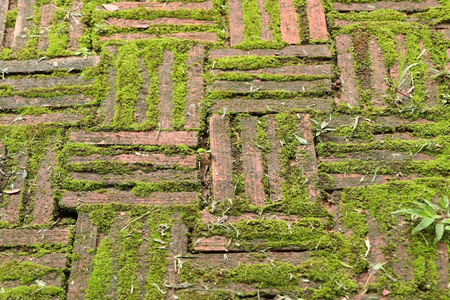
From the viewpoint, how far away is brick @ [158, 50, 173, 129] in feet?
9.44

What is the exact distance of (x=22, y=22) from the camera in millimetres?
3287

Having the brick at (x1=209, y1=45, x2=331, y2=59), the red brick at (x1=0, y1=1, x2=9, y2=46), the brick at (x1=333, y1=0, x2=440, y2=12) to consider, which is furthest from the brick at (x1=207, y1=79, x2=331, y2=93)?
the red brick at (x1=0, y1=1, x2=9, y2=46)

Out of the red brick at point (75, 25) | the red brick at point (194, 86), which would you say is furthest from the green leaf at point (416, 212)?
the red brick at point (75, 25)

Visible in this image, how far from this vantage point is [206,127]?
9.39 ft

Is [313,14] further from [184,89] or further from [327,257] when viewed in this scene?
[327,257]

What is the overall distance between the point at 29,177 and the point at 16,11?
4.53 feet

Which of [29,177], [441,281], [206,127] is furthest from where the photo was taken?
[206,127]

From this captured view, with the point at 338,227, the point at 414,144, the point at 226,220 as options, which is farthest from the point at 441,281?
the point at 226,220

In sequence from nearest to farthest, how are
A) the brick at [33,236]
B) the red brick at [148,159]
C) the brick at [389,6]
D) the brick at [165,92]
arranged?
the brick at [33,236], the red brick at [148,159], the brick at [165,92], the brick at [389,6]

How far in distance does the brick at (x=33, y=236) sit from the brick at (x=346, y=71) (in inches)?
72.2

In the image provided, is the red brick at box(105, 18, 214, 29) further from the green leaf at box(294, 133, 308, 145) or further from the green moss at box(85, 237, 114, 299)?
the green moss at box(85, 237, 114, 299)

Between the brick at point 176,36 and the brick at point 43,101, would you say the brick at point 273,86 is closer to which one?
the brick at point 176,36

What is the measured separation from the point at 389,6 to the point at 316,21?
546 mm

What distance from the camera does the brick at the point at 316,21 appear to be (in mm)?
3178
